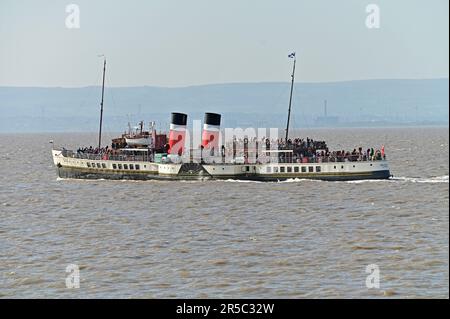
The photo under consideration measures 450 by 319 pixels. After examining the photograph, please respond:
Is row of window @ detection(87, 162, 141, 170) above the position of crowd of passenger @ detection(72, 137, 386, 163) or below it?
below

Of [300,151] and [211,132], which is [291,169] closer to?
[300,151]

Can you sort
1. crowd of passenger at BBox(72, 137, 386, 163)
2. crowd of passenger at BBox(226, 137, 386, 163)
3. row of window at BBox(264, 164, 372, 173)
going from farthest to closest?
row of window at BBox(264, 164, 372, 173), crowd of passenger at BBox(72, 137, 386, 163), crowd of passenger at BBox(226, 137, 386, 163)

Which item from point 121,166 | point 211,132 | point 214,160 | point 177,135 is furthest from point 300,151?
point 121,166

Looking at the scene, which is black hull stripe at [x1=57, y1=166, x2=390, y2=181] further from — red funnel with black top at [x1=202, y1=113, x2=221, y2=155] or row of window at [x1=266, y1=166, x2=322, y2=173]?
red funnel with black top at [x1=202, y1=113, x2=221, y2=155]

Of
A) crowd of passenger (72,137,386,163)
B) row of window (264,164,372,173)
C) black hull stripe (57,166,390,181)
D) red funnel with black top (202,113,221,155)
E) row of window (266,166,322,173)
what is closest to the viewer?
black hull stripe (57,166,390,181)

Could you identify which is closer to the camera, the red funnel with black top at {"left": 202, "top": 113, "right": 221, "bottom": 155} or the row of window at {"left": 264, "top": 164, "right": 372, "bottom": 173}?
the row of window at {"left": 264, "top": 164, "right": 372, "bottom": 173}

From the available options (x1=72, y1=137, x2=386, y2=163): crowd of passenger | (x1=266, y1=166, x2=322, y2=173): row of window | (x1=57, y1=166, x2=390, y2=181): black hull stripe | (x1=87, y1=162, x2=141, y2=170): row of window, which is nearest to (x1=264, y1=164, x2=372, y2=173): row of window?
(x1=266, y1=166, x2=322, y2=173): row of window

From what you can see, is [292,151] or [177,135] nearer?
[292,151]

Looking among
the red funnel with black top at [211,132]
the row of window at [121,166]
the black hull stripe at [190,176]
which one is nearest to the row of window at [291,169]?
the black hull stripe at [190,176]

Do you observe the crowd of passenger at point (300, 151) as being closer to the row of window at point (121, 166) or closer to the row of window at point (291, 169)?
the row of window at point (291, 169)

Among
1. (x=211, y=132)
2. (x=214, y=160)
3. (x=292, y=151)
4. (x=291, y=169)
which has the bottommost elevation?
(x=291, y=169)

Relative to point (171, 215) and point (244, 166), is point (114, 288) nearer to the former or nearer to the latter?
point (171, 215)

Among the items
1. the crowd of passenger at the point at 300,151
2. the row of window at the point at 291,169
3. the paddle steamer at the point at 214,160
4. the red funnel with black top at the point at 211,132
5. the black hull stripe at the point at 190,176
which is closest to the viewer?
the black hull stripe at the point at 190,176
